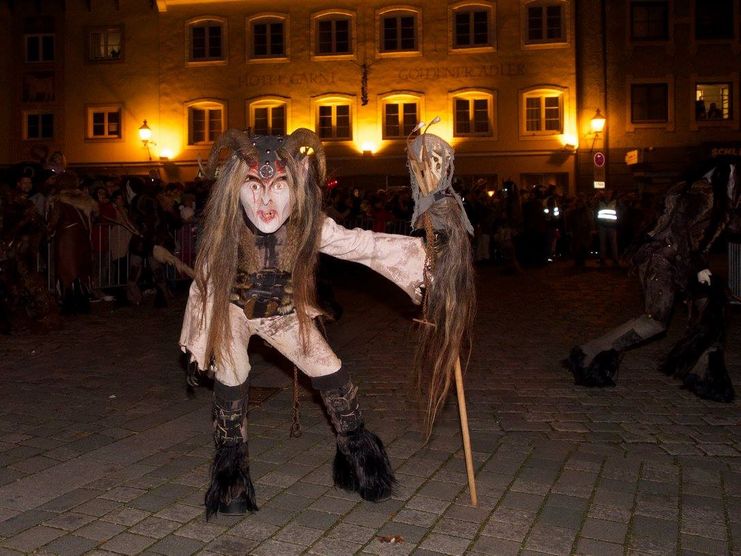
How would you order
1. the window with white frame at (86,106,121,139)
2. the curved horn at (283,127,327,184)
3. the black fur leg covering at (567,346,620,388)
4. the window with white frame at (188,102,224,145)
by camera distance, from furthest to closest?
the window with white frame at (86,106,121,139) < the window with white frame at (188,102,224,145) < the black fur leg covering at (567,346,620,388) < the curved horn at (283,127,327,184)

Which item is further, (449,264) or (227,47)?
(227,47)

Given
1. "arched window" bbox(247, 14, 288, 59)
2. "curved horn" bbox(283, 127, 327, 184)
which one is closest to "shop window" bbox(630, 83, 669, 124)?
"arched window" bbox(247, 14, 288, 59)

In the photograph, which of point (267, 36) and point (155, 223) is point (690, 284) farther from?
point (267, 36)

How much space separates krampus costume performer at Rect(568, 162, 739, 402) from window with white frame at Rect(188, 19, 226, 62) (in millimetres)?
28730

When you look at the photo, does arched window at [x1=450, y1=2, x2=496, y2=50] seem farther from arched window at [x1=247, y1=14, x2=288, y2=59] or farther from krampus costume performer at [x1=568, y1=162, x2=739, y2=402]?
krampus costume performer at [x1=568, y1=162, x2=739, y2=402]

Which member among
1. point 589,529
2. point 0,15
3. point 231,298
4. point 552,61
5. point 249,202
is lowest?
point 589,529

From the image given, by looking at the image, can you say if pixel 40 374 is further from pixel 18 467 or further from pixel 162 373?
pixel 18 467

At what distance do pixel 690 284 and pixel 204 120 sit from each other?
28.7 metres

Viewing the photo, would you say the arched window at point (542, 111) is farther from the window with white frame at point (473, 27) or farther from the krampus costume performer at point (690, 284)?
the krampus costume performer at point (690, 284)

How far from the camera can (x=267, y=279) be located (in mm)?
4199

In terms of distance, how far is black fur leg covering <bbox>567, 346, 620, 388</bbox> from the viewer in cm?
683

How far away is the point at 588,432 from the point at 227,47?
2996 cm

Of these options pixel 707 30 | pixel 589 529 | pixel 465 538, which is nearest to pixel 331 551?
pixel 465 538

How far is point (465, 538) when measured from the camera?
3818mm
